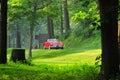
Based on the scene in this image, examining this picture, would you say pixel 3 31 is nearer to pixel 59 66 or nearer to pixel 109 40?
pixel 59 66

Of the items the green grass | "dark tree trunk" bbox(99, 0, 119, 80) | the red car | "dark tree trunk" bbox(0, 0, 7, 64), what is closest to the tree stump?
the green grass

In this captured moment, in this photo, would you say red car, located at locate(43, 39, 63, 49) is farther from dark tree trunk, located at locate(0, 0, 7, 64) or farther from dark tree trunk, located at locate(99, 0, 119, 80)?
dark tree trunk, located at locate(99, 0, 119, 80)

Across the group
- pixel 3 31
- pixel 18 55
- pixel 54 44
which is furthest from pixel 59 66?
pixel 54 44

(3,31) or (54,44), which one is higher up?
(3,31)

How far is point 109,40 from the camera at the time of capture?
1206cm

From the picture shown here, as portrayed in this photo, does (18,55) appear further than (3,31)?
Yes

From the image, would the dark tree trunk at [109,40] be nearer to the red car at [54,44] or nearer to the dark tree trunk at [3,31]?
the dark tree trunk at [3,31]

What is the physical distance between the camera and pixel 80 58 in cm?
2983

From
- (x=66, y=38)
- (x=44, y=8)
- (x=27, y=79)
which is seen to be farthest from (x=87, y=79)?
(x=66, y=38)

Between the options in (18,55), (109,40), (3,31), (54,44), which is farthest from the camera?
(54,44)

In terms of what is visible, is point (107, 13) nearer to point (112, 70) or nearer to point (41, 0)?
point (112, 70)

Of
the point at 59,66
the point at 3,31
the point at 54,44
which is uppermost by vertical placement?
the point at 3,31

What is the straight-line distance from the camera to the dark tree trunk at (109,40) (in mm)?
12039

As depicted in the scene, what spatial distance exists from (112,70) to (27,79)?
2801mm
